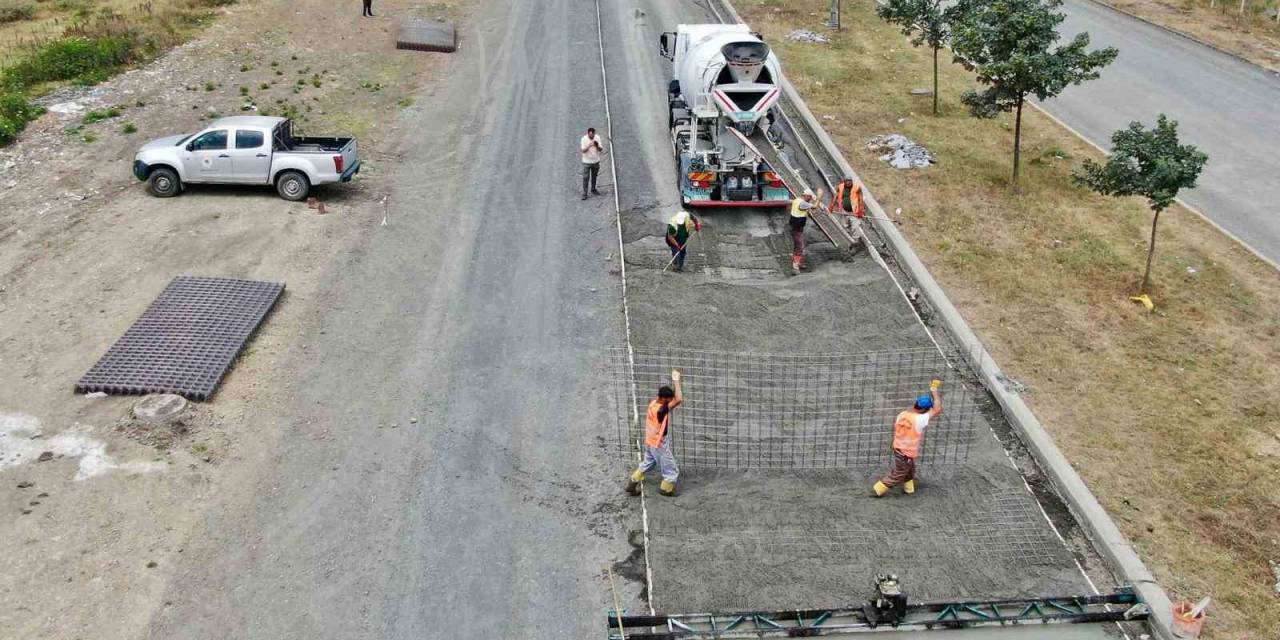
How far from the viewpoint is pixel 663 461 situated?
11.7 metres

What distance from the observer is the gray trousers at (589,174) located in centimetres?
2088

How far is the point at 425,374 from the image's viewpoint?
1465 cm

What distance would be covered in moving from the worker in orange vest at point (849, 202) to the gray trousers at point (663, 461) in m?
8.77

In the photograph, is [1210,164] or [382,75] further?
[382,75]

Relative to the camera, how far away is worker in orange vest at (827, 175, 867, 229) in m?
18.9

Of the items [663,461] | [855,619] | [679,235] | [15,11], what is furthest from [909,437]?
[15,11]

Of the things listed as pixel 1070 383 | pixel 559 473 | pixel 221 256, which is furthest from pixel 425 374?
pixel 1070 383

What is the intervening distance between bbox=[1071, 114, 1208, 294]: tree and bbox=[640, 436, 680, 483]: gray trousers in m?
10.1

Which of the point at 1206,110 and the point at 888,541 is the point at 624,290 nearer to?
the point at 888,541

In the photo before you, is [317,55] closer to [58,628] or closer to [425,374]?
[425,374]

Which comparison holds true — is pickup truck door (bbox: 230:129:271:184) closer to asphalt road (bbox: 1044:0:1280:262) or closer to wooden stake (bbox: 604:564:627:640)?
wooden stake (bbox: 604:564:627:640)

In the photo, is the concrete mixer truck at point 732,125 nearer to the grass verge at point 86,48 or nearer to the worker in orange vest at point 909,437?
the worker in orange vest at point 909,437

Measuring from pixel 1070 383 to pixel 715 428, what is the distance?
543 cm

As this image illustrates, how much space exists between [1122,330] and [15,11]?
33890 millimetres
